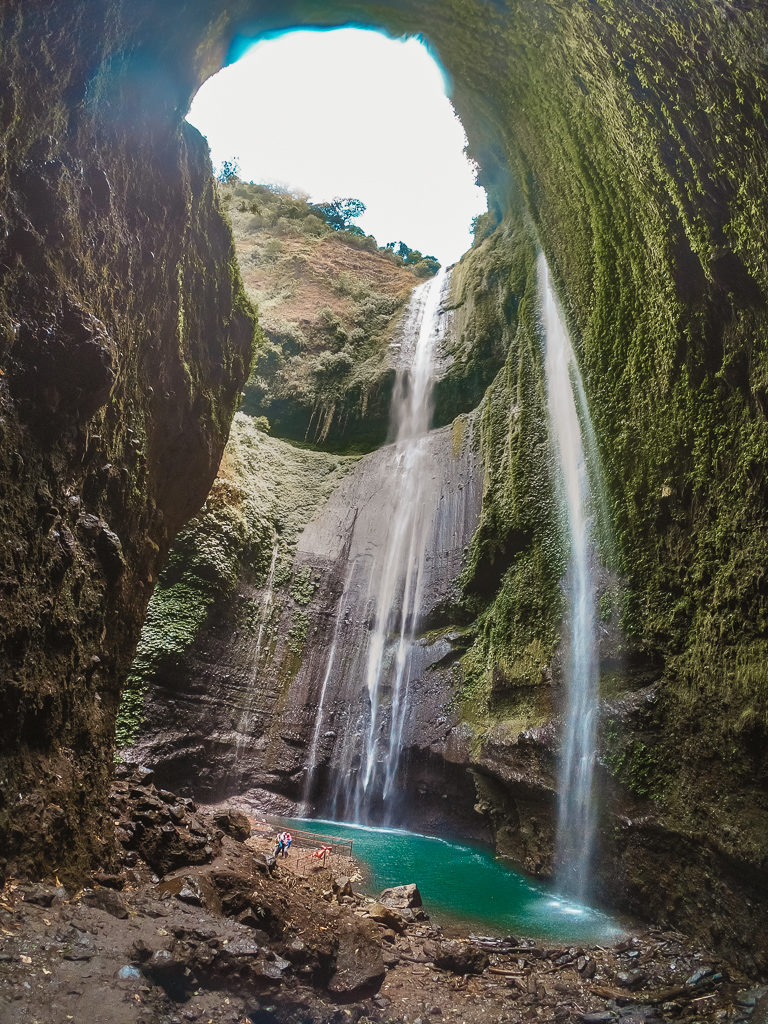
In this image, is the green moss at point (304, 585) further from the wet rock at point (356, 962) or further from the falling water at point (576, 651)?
the wet rock at point (356, 962)

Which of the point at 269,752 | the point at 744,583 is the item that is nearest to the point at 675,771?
the point at 744,583

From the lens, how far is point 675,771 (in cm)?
740

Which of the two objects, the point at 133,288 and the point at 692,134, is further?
the point at 692,134

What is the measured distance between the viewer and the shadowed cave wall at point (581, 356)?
359 cm

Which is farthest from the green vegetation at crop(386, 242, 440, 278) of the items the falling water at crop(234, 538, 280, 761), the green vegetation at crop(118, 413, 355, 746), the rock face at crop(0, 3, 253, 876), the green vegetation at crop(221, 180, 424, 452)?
the rock face at crop(0, 3, 253, 876)

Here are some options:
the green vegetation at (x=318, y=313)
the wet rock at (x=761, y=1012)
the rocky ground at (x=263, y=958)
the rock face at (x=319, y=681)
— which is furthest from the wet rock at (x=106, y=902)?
the green vegetation at (x=318, y=313)

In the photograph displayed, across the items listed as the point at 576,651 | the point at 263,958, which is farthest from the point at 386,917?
the point at 576,651

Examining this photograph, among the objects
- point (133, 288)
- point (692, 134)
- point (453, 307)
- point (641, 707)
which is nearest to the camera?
point (133, 288)

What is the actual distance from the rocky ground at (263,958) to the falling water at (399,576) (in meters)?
7.14

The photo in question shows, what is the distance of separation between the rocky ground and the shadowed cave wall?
20.4 inches

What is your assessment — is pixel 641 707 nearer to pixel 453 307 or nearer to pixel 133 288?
pixel 133 288

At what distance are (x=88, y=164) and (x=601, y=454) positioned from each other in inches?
334

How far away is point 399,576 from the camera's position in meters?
16.5

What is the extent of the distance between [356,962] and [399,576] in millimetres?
12295
